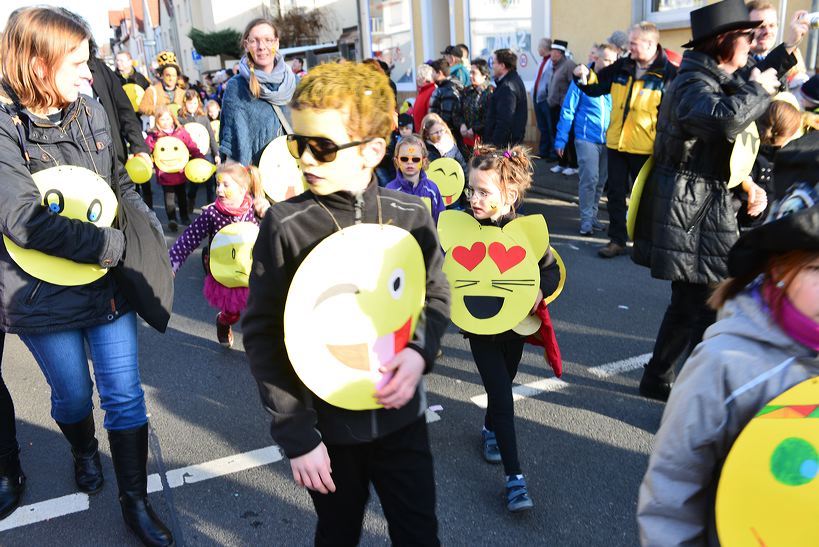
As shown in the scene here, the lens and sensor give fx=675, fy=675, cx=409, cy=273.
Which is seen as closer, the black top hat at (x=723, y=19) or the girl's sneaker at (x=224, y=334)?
the black top hat at (x=723, y=19)

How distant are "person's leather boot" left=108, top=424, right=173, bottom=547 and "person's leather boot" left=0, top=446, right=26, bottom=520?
640mm

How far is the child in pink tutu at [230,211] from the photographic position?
13.5 ft

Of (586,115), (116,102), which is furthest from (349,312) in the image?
(586,115)

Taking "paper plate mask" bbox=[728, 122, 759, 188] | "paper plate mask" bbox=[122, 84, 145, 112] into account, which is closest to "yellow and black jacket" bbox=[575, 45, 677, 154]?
"paper plate mask" bbox=[728, 122, 759, 188]

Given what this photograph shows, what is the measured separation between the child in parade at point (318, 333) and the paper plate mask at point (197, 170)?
6.50m

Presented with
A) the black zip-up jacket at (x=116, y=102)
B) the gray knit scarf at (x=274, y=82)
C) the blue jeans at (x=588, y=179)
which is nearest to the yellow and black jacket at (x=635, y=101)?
the blue jeans at (x=588, y=179)

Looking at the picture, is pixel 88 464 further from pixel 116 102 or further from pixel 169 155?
pixel 169 155

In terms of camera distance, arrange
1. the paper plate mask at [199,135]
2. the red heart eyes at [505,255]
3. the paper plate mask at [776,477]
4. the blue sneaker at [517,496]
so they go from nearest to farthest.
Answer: the paper plate mask at [776,477], the blue sneaker at [517,496], the red heart eyes at [505,255], the paper plate mask at [199,135]

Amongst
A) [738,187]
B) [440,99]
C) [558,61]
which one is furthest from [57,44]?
[558,61]

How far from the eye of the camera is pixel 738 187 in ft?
10.6

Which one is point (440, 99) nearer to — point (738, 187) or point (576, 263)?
point (576, 263)

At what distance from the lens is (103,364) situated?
2.41m

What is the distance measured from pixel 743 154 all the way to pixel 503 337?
56.3 inches

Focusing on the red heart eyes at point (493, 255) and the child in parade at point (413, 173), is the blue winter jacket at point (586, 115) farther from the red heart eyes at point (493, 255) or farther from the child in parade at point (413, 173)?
the red heart eyes at point (493, 255)
